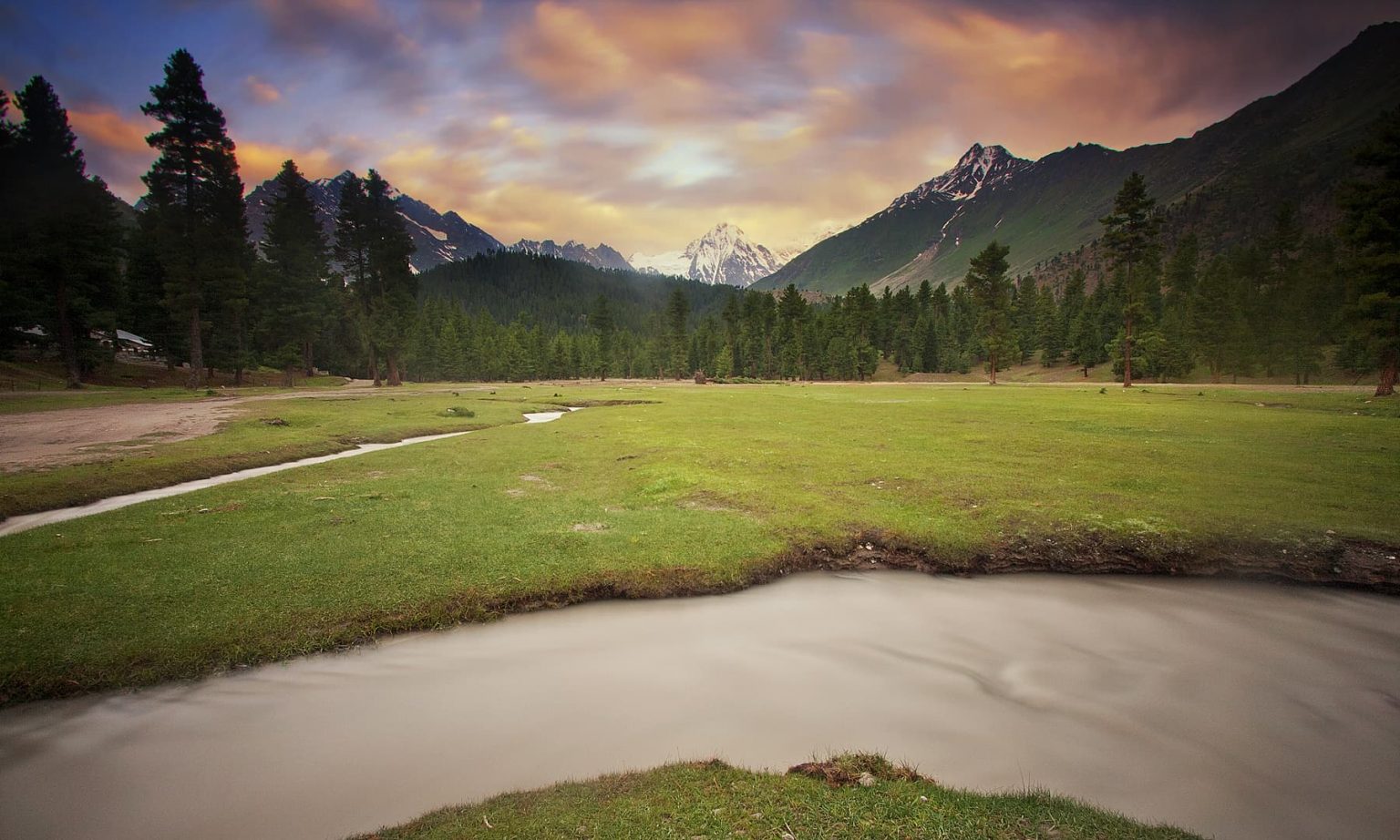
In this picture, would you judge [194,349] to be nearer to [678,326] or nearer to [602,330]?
[678,326]

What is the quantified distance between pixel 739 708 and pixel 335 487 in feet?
56.1

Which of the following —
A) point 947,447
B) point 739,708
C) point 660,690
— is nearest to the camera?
point 739,708

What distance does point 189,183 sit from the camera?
51531 millimetres

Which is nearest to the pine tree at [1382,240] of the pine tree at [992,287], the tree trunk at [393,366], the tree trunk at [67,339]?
the pine tree at [992,287]

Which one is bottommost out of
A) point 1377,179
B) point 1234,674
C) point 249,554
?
point 1234,674

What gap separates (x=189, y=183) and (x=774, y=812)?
238ft

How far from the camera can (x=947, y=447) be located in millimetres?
24844

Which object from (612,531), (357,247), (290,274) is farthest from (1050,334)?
(290,274)

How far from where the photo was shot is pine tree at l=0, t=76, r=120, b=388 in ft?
164

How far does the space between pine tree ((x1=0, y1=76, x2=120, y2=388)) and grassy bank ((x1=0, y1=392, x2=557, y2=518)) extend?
1700 centimetres

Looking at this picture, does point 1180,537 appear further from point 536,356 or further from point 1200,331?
point 536,356

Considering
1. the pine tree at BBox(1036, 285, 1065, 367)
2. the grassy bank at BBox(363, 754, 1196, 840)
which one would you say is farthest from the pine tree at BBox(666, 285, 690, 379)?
the grassy bank at BBox(363, 754, 1196, 840)

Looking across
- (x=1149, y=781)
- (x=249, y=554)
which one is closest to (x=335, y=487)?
(x=249, y=554)

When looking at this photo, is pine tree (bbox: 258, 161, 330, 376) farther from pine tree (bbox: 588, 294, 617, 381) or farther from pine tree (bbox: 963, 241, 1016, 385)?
pine tree (bbox: 963, 241, 1016, 385)
